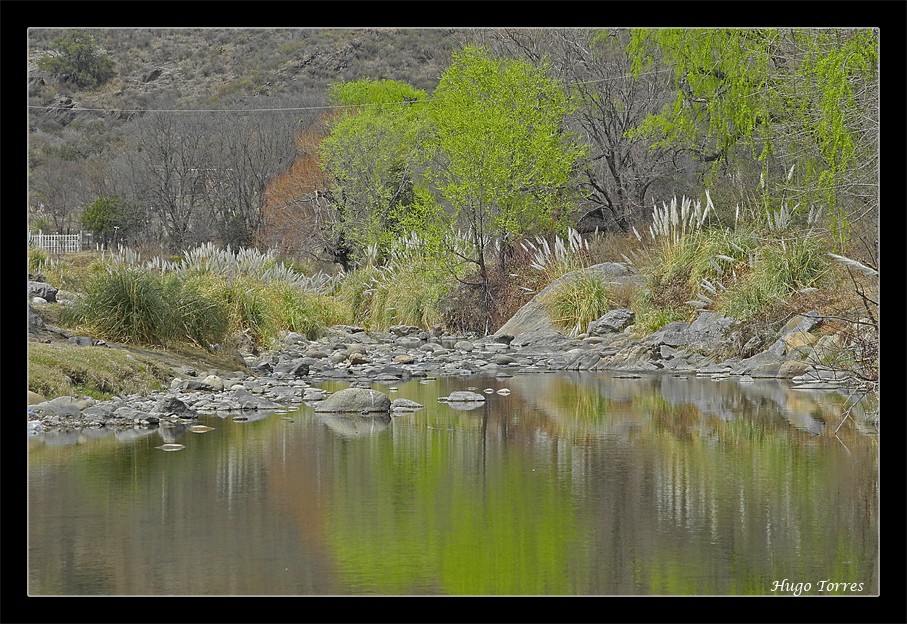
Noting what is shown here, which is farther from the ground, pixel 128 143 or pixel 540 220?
pixel 128 143

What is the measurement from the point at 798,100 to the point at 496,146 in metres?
8.35

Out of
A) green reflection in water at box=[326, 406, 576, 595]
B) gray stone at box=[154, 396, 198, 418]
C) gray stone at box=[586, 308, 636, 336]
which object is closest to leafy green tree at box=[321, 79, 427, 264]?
gray stone at box=[586, 308, 636, 336]

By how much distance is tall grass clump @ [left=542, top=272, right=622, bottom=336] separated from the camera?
17719mm

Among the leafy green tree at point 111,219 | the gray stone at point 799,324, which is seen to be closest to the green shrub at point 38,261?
the gray stone at point 799,324

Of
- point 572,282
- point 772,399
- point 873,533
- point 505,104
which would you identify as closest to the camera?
point 873,533

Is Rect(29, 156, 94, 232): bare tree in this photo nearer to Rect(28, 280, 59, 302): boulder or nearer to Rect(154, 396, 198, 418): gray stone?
Rect(28, 280, 59, 302): boulder

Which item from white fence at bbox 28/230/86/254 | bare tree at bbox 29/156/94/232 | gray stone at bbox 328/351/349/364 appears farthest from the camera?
bare tree at bbox 29/156/94/232

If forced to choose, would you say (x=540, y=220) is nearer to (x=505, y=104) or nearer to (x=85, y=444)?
(x=505, y=104)

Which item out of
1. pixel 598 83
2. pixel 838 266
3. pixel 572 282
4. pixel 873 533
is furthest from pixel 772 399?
pixel 598 83

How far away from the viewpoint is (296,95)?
5112 cm

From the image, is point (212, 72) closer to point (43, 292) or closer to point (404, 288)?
point (404, 288)

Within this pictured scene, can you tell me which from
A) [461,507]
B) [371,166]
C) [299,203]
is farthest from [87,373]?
[299,203]

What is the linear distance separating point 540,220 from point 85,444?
51.2 ft

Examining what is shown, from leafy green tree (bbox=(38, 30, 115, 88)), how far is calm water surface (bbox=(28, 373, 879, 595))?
160 feet
